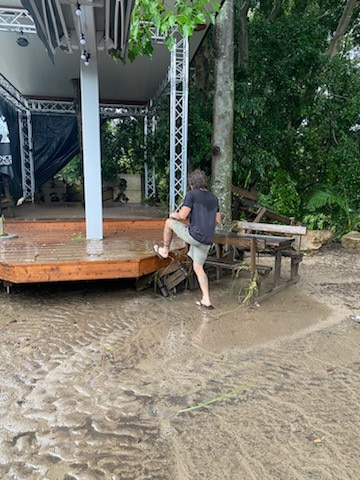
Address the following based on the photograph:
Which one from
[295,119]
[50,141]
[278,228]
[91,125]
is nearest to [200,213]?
[278,228]

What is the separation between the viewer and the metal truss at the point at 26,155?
1056cm

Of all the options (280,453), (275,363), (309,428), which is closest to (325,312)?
(275,363)

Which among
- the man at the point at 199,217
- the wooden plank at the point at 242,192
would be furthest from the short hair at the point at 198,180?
the wooden plank at the point at 242,192

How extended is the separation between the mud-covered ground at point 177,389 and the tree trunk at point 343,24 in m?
7.00

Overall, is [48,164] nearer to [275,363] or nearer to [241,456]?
[275,363]

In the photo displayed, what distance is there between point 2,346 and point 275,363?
2.23 meters

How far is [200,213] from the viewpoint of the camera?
3.86 metres

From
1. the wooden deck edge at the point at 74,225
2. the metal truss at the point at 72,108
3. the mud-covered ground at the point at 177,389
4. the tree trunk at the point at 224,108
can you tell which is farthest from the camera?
the metal truss at the point at 72,108

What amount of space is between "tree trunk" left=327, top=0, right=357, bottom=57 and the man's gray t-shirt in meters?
6.81

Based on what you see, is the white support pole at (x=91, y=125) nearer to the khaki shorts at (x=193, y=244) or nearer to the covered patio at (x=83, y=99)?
the covered patio at (x=83, y=99)

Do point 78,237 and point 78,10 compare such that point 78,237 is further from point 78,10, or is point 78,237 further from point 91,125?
point 78,10

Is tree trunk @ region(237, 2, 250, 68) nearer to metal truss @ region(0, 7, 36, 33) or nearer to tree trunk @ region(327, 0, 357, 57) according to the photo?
tree trunk @ region(327, 0, 357, 57)

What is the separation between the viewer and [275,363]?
2816mm

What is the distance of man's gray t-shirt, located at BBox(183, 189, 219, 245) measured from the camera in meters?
3.85
